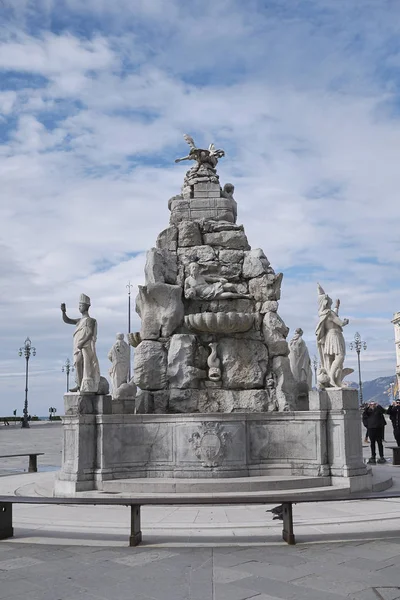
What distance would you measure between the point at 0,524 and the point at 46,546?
836mm

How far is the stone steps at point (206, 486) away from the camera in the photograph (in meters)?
10.5

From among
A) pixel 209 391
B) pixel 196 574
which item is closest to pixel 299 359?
pixel 209 391

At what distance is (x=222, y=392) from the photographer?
41.4 feet

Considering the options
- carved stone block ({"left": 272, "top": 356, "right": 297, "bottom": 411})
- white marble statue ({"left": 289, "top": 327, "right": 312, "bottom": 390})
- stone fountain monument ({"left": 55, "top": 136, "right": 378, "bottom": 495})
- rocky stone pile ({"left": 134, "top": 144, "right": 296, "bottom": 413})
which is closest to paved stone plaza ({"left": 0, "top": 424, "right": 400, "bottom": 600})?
stone fountain monument ({"left": 55, "top": 136, "right": 378, "bottom": 495})

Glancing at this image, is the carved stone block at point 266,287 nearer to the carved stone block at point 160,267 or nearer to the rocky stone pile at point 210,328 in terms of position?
the rocky stone pile at point 210,328

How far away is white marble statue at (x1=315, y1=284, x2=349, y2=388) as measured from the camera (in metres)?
11.8

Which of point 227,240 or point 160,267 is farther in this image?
point 227,240

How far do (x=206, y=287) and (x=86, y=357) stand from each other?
288 cm

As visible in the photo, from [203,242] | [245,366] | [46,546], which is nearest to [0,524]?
[46,546]

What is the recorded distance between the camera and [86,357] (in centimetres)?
1179

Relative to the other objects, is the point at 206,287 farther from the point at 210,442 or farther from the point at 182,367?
the point at 210,442

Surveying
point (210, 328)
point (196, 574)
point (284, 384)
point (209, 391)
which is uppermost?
point (210, 328)

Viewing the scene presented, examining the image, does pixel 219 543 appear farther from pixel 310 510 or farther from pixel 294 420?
pixel 294 420

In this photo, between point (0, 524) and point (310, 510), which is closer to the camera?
point (0, 524)
